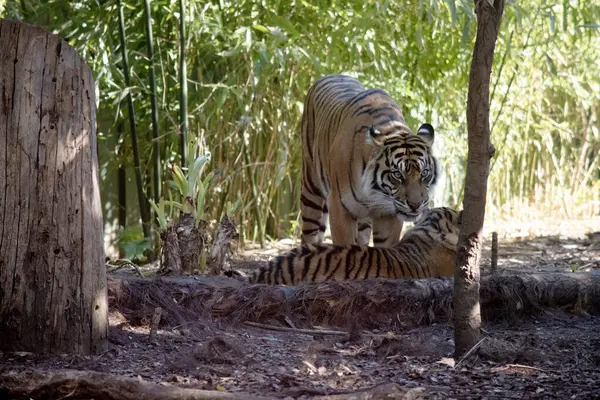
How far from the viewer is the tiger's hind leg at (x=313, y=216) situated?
605 cm

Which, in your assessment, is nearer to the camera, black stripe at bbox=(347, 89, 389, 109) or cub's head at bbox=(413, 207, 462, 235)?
cub's head at bbox=(413, 207, 462, 235)

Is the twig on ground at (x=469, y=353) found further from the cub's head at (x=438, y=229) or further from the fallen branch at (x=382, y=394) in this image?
the cub's head at (x=438, y=229)

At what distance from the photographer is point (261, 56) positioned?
5582 millimetres

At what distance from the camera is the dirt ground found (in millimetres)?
2777

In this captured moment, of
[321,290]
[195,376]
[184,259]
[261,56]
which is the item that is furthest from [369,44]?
[195,376]

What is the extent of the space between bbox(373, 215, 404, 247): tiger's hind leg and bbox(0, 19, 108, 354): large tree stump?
2.40 m

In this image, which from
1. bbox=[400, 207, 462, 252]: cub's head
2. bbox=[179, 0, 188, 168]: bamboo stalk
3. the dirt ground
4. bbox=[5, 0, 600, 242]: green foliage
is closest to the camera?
the dirt ground

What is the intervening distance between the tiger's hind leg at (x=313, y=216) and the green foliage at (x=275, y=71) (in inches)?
30.8

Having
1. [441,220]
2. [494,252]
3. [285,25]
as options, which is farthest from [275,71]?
[494,252]

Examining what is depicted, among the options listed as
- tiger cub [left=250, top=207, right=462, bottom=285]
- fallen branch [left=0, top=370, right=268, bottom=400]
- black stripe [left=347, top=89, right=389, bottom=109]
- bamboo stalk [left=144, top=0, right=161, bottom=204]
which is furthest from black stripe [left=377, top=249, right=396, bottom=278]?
bamboo stalk [left=144, top=0, right=161, bottom=204]

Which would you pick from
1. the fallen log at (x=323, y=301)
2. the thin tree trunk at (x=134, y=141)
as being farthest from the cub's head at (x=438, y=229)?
the thin tree trunk at (x=134, y=141)

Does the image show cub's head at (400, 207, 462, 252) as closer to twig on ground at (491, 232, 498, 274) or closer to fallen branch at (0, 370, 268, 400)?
twig on ground at (491, 232, 498, 274)

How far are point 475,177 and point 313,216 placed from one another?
311cm

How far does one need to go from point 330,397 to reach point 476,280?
0.87 metres
